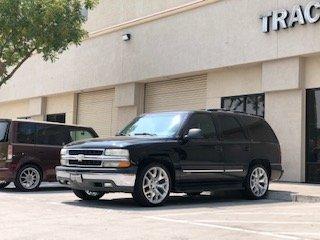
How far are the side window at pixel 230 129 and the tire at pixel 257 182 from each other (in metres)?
0.78

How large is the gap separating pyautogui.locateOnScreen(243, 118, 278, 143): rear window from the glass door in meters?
3.28

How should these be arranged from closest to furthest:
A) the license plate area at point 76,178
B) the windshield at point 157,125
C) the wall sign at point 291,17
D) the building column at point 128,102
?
the license plate area at point 76,178
the windshield at point 157,125
the wall sign at point 291,17
the building column at point 128,102

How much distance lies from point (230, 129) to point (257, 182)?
1368 mm

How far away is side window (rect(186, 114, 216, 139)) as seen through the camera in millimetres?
11775

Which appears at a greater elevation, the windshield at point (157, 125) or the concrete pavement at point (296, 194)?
the windshield at point (157, 125)

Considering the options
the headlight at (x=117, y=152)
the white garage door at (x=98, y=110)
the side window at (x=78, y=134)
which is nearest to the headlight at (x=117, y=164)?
the headlight at (x=117, y=152)

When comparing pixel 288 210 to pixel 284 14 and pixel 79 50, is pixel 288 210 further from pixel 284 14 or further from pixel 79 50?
pixel 79 50

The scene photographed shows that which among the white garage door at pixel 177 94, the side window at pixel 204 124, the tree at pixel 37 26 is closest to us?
the side window at pixel 204 124

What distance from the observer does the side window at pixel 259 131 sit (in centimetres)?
1301

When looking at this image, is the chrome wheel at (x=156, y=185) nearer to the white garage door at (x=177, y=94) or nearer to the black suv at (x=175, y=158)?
the black suv at (x=175, y=158)

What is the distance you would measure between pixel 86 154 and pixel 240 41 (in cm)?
873

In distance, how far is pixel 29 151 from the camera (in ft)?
47.9

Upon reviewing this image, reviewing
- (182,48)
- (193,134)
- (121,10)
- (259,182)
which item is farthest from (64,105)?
(193,134)

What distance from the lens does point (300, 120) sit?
16.6 metres
